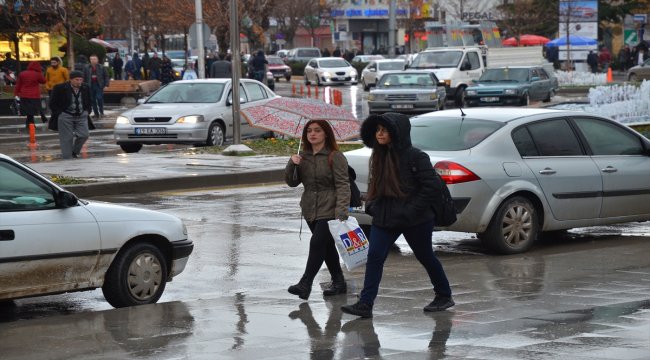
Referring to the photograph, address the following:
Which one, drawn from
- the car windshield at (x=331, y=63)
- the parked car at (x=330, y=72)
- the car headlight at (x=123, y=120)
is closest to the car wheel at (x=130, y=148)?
the car headlight at (x=123, y=120)

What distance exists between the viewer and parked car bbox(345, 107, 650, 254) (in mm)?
A: 12031

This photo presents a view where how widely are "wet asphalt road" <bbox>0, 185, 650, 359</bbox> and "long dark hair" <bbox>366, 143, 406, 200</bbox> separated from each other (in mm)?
880

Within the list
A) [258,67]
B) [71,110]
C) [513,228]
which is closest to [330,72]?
[258,67]

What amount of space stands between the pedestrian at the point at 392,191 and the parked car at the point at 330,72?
5274cm

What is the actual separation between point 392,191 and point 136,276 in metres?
2.18

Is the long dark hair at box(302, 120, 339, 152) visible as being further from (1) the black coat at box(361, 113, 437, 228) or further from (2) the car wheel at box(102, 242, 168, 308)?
(2) the car wheel at box(102, 242, 168, 308)

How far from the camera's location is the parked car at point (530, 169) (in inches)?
474

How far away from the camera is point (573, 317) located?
28.6ft

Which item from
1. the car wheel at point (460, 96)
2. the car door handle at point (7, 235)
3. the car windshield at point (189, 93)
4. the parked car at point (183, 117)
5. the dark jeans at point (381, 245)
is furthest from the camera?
the car wheel at point (460, 96)

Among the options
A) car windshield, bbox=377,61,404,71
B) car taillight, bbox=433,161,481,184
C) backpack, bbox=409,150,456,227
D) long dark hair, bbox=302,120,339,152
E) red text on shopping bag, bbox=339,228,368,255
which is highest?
long dark hair, bbox=302,120,339,152

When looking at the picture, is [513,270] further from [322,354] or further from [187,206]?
[187,206]

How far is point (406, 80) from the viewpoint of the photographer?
37.9m

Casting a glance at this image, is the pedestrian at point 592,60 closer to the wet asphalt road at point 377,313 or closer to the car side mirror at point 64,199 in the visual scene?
the wet asphalt road at point 377,313

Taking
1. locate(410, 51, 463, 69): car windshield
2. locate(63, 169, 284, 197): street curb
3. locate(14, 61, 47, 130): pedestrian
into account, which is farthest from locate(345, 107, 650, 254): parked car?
locate(410, 51, 463, 69): car windshield
